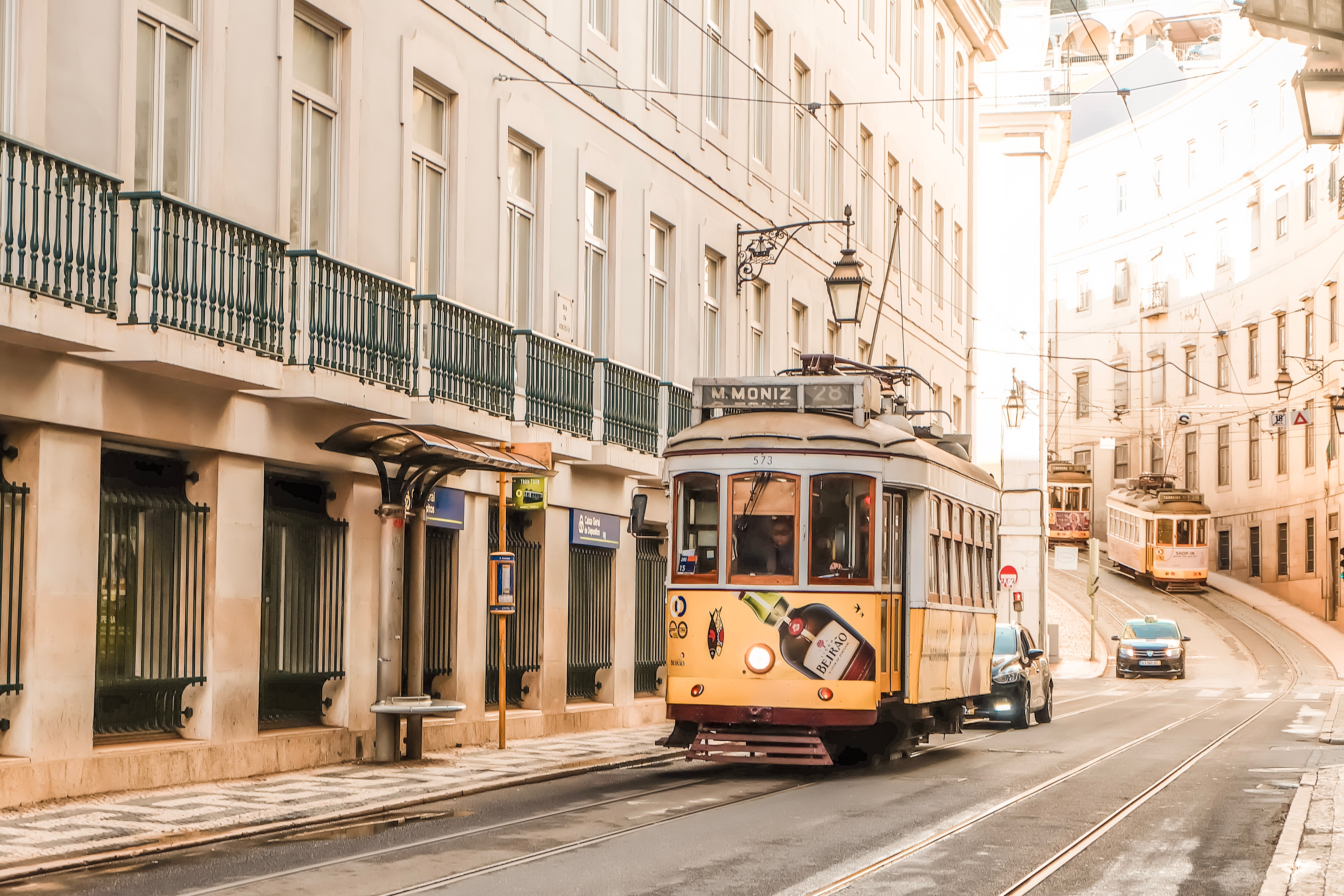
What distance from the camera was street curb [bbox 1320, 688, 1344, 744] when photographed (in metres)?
22.3

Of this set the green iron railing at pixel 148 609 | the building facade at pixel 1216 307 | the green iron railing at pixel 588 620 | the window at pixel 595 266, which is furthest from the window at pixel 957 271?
the green iron railing at pixel 148 609

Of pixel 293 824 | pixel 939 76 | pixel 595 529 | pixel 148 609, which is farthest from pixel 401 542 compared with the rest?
pixel 939 76

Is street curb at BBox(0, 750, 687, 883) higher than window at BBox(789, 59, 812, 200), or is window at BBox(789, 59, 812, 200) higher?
window at BBox(789, 59, 812, 200)

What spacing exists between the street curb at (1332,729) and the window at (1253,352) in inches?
1393

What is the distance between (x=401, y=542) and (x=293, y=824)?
5203 millimetres

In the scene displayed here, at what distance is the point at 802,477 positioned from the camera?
52.2 ft

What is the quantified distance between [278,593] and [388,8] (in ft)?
21.0

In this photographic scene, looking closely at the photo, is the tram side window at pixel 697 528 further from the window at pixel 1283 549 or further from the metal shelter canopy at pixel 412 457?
the window at pixel 1283 549

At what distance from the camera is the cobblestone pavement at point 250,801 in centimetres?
1069

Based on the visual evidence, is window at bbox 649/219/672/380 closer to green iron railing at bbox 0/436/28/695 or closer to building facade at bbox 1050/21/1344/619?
green iron railing at bbox 0/436/28/695

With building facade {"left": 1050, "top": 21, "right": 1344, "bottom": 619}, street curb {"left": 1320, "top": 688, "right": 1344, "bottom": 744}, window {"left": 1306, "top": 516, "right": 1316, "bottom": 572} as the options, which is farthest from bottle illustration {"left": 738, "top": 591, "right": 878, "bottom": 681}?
window {"left": 1306, "top": 516, "right": 1316, "bottom": 572}

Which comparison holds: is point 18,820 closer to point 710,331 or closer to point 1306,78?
point 1306,78

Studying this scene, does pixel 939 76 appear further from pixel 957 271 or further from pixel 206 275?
pixel 206 275

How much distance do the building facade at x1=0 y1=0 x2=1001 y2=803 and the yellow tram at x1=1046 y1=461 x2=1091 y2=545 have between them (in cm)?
4423
